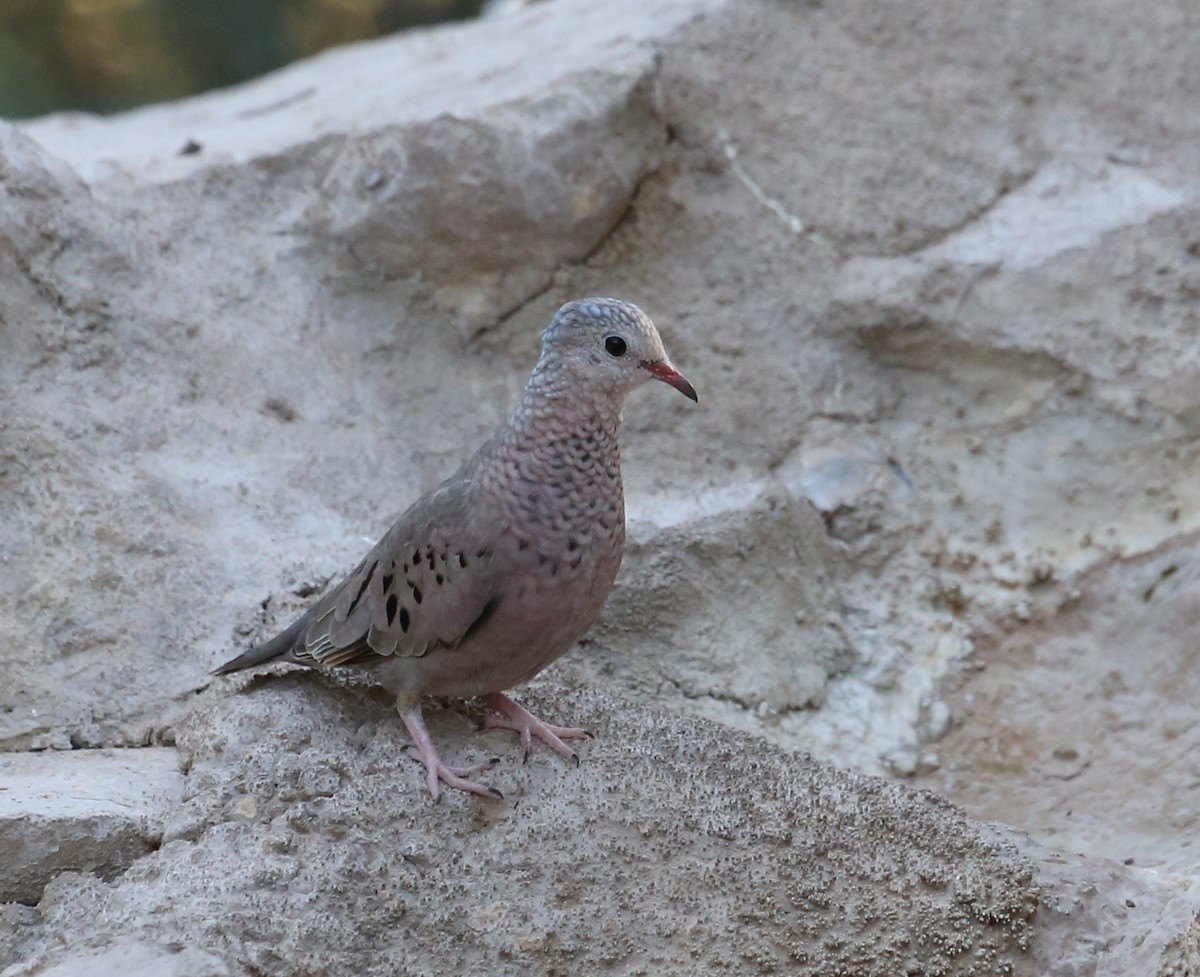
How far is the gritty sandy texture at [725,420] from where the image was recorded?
2.92m

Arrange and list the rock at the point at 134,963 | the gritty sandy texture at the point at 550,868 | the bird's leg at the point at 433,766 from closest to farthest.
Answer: the rock at the point at 134,963
the gritty sandy texture at the point at 550,868
the bird's leg at the point at 433,766

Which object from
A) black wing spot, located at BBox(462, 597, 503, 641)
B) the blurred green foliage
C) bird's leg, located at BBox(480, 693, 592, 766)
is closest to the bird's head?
black wing spot, located at BBox(462, 597, 503, 641)

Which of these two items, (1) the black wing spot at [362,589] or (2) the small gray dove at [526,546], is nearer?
(2) the small gray dove at [526,546]

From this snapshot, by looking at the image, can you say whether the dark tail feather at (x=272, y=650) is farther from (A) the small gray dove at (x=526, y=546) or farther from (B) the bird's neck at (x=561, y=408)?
(B) the bird's neck at (x=561, y=408)

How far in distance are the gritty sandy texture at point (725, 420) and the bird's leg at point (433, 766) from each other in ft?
0.14

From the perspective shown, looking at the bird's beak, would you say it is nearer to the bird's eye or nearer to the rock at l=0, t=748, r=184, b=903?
the bird's eye

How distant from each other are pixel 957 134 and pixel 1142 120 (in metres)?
0.63

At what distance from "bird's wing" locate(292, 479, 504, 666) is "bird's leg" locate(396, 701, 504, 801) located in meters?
0.14

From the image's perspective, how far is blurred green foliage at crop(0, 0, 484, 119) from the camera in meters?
7.11

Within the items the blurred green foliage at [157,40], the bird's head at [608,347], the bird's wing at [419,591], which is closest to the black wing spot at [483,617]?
the bird's wing at [419,591]

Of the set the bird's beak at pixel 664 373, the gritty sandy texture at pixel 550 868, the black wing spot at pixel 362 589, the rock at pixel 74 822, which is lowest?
the gritty sandy texture at pixel 550 868

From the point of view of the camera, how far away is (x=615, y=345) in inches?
112

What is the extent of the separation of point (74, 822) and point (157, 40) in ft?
18.9

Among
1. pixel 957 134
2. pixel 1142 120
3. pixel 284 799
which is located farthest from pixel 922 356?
pixel 284 799
